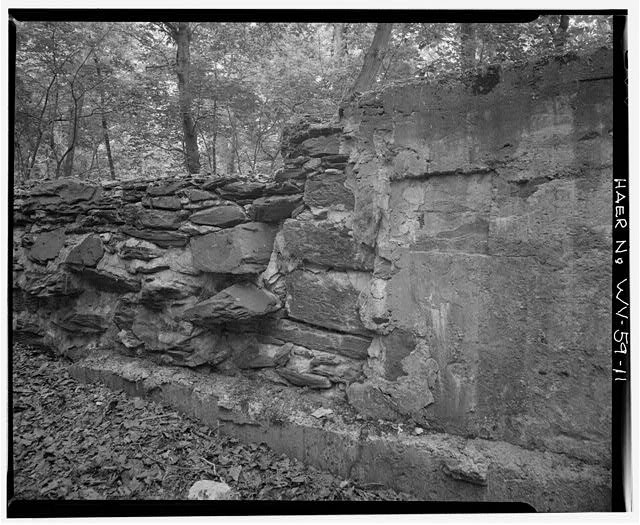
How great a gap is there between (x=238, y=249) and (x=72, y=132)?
182 inches

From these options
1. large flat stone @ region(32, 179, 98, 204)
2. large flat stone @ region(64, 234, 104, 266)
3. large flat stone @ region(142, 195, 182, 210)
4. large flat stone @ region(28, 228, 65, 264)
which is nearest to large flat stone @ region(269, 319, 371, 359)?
large flat stone @ region(142, 195, 182, 210)

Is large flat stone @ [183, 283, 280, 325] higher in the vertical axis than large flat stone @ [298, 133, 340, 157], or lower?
lower

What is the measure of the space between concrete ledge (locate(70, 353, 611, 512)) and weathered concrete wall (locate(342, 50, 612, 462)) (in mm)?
132

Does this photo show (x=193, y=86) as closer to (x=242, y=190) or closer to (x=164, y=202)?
(x=164, y=202)

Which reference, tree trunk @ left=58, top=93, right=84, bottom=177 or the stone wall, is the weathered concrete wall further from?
tree trunk @ left=58, top=93, right=84, bottom=177

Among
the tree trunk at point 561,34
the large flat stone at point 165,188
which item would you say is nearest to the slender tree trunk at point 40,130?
the large flat stone at point 165,188

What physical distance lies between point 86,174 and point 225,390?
6.32 meters

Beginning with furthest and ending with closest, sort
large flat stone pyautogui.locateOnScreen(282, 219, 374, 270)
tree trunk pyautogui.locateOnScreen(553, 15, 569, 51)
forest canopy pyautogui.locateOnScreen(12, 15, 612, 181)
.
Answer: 1. forest canopy pyautogui.locateOnScreen(12, 15, 612, 181)
2. large flat stone pyautogui.locateOnScreen(282, 219, 374, 270)
3. tree trunk pyautogui.locateOnScreen(553, 15, 569, 51)

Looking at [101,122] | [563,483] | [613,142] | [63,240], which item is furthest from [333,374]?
[101,122]

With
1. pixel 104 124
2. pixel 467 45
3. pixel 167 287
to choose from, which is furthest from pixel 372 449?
pixel 104 124

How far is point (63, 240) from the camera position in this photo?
4191mm

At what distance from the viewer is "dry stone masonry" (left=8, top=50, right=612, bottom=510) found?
221 centimetres

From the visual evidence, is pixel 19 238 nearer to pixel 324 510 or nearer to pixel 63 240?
pixel 63 240

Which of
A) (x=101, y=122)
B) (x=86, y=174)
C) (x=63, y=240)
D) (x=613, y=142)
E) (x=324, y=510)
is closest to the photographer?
(x=613, y=142)
